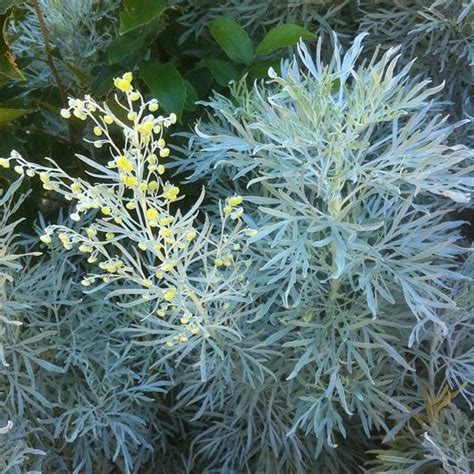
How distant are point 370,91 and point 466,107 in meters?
0.27

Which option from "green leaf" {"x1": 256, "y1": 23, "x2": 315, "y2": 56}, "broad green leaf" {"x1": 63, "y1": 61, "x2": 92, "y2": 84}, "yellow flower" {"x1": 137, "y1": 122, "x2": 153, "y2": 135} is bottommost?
"green leaf" {"x1": 256, "y1": 23, "x2": 315, "y2": 56}

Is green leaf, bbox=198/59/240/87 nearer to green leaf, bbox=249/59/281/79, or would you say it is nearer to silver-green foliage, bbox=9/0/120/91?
green leaf, bbox=249/59/281/79

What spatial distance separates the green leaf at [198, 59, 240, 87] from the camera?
2.42ft

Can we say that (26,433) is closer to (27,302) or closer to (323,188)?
(27,302)

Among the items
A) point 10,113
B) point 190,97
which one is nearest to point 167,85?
point 190,97

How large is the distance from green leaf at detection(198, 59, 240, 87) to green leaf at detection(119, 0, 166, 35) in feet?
0.31

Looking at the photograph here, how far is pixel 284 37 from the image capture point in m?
0.68

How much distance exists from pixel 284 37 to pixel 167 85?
122 mm

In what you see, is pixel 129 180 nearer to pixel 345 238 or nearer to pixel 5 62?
pixel 345 238

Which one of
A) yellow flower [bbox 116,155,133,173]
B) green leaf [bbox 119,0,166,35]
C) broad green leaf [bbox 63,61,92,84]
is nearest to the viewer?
yellow flower [bbox 116,155,133,173]

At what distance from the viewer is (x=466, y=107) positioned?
0.76m

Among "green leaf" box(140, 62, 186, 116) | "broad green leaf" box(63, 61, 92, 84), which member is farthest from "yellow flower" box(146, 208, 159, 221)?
"broad green leaf" box(63, 61, 92, 84)

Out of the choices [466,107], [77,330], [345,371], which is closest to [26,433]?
[77,330]

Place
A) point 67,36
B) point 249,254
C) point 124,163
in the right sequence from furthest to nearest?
point 67,36 → point 249,254 → point 124,163
